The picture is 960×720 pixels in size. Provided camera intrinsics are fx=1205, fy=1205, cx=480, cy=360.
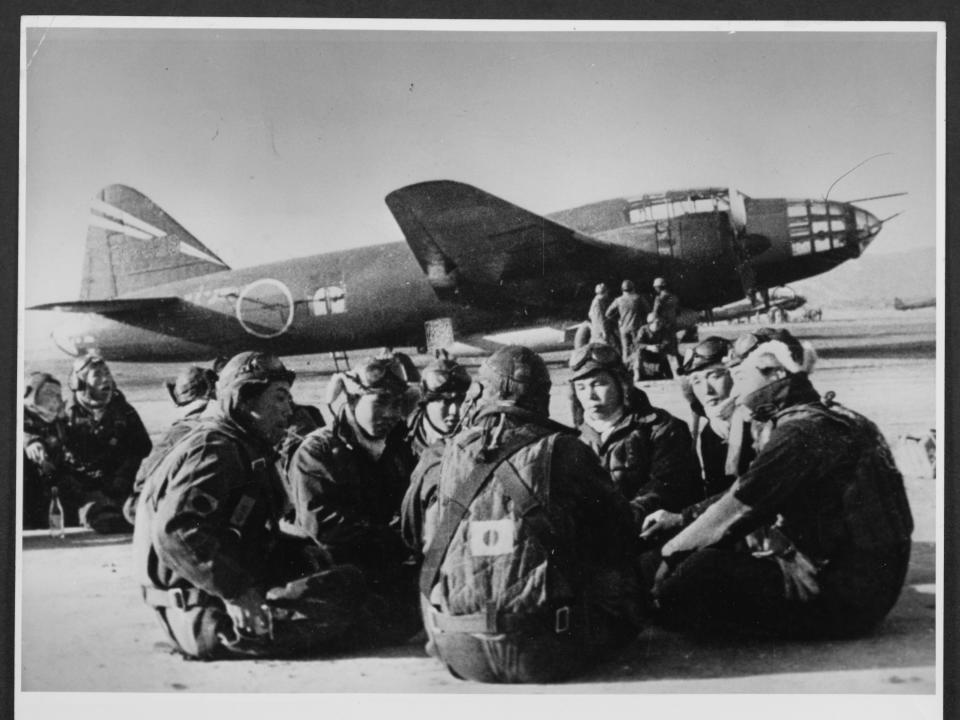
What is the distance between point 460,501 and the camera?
4.99 m

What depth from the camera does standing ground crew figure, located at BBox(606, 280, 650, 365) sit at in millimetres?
5664

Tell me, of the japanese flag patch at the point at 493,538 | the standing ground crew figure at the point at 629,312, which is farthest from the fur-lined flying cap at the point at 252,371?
the standing ground crew figure at the point at 629,312

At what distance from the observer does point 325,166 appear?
578cm

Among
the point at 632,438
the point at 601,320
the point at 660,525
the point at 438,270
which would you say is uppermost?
the point at 438,270

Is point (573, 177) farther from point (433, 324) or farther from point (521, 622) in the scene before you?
point (521, 622)

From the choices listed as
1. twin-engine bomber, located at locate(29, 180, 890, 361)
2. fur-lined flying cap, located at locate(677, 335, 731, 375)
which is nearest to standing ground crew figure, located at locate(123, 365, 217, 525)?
twin-engine bomber, located at locate(29, 180, 890, 361)

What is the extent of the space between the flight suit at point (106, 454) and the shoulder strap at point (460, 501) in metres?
1.59

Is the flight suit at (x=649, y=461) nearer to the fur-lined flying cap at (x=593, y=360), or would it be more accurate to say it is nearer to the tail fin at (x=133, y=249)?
the fur-lined flying cap at (x=593, y=360)

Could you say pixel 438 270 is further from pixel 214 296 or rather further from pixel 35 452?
pixel 35 452

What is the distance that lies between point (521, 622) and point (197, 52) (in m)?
3.09

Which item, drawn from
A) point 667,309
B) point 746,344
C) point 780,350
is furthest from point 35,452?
point 780,350

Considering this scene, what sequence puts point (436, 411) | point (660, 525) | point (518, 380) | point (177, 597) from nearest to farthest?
point (518, 380), point (177, 597), point (660, 525), point (436, 411)

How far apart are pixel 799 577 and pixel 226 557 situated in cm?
247
